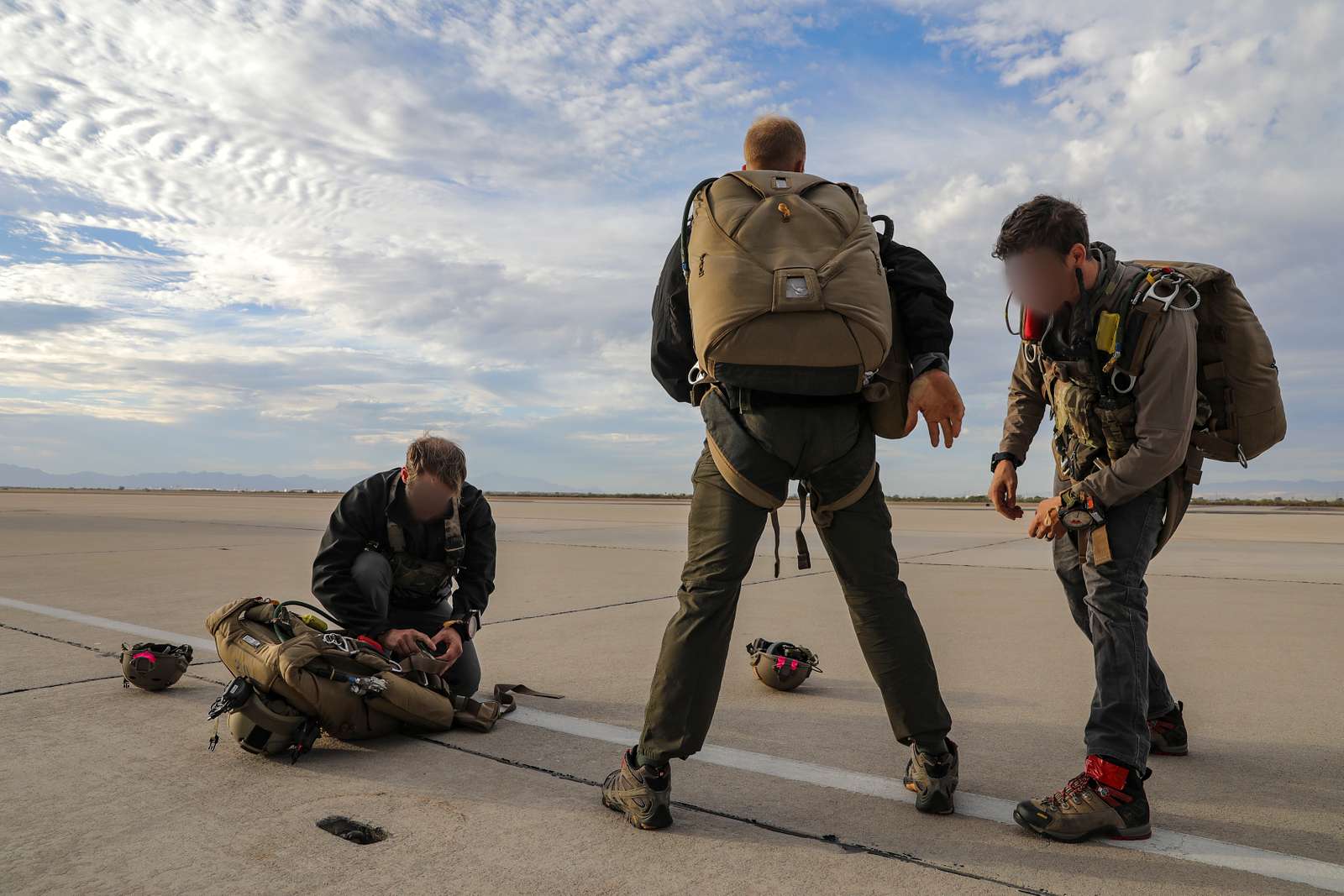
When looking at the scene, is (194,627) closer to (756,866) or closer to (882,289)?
(756,866)

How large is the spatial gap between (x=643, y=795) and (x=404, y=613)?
1.88 m

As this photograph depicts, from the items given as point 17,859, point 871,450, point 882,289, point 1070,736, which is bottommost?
point 17,859

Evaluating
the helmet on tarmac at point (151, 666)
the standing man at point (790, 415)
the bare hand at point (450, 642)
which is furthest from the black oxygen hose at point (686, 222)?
the helmet on tarmac at point (151, 666)

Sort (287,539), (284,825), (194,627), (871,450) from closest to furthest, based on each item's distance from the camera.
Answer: (284,825)
(871,450)
(194,627)
(287,539)

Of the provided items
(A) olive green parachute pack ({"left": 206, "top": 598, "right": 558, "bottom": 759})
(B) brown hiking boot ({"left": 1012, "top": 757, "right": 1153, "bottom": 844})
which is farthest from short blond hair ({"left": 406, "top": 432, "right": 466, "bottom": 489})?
(B) brown hiking boot ({"left": 1012, "top": 757, "right": 1153, "bottom": 844})

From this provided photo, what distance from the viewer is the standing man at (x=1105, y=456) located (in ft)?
8.53

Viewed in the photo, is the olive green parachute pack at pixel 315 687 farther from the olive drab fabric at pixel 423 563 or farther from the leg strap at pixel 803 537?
the leg strap at pixel 803 537

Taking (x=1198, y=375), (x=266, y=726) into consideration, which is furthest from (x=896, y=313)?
(x=266, y=726)

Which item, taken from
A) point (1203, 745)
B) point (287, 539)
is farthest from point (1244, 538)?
point (287, 539)

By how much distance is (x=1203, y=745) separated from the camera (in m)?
3.41

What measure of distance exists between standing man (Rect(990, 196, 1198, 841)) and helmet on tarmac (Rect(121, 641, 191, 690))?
11.1 ft

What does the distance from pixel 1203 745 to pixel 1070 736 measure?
460 millimetres

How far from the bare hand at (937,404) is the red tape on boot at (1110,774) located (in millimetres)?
1001

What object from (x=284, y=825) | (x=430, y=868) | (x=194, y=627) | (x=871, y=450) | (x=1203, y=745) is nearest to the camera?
(x=430, y=868)
